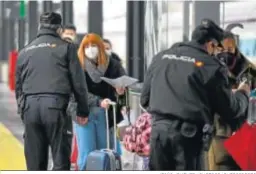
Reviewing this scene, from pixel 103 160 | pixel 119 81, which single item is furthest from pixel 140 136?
pixel 119 81

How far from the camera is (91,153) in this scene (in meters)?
7.01

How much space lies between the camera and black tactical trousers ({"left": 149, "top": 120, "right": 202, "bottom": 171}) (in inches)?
206

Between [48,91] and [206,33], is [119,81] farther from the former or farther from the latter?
[206,33]

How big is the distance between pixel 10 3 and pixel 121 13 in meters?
10.3

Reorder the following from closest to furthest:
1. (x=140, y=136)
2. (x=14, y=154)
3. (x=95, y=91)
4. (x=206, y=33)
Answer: (x=206, y=33)
(x=140, y=136)
(x=95, y=91)
(x=14, y=154)

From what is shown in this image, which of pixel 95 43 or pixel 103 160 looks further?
pixel 95 43

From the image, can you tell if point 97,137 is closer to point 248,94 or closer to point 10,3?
point 248,94

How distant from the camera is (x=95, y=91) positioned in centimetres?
713

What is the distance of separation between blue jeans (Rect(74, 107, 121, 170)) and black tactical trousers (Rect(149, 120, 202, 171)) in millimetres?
1856

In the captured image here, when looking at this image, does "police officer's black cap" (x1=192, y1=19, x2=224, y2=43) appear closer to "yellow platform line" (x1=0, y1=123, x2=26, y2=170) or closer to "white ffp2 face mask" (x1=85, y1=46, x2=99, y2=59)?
"white ffp2 face mask" (x1=85, y1=46, x2=99, y2=59)

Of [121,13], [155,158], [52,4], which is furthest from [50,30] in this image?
[52,4]

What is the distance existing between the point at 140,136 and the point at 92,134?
2.51 ft

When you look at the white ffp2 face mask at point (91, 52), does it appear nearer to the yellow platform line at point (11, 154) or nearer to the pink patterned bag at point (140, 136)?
the pink patterned bag at point (140, 136)

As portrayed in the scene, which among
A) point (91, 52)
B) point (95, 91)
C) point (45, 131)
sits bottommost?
point (45, 131)
